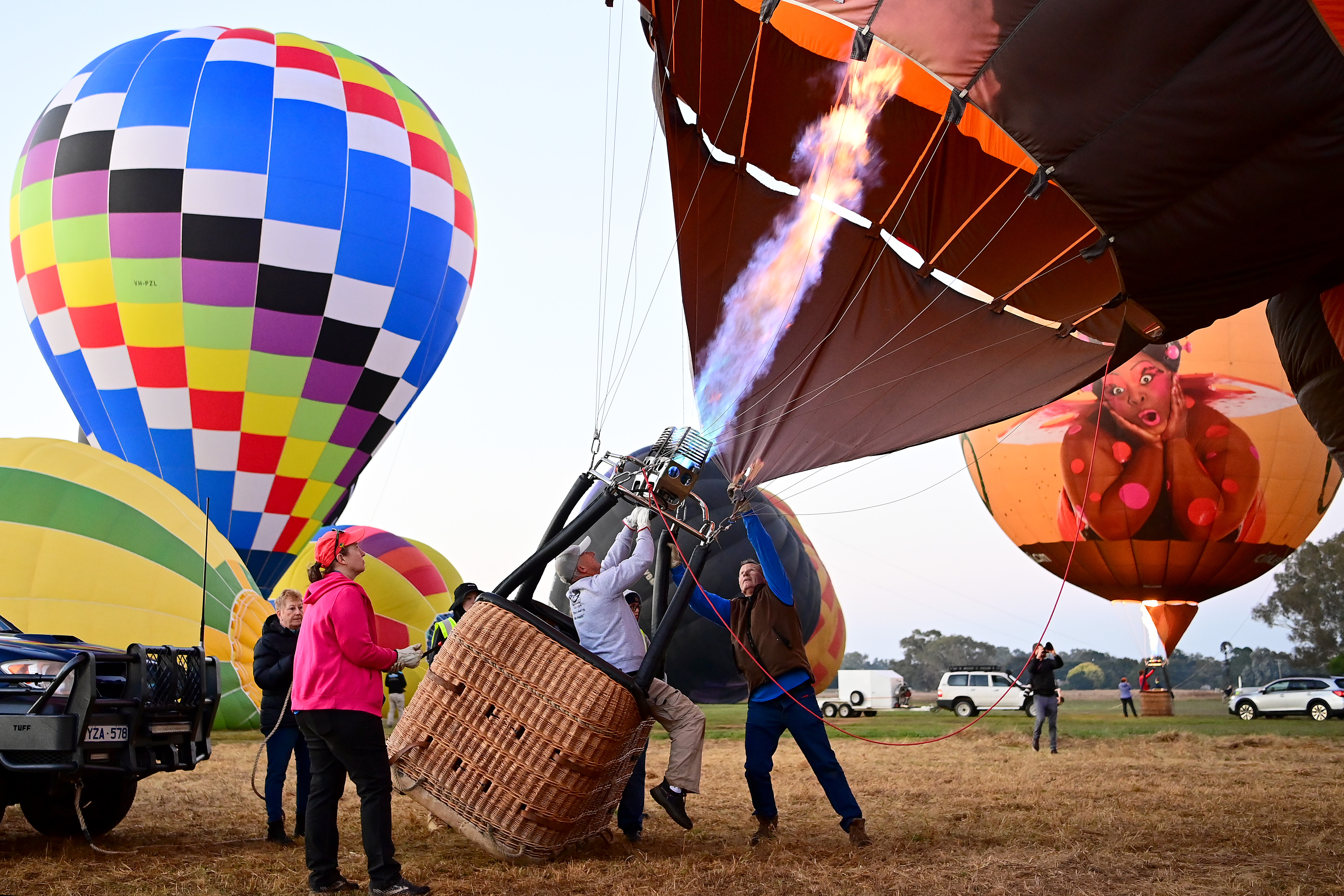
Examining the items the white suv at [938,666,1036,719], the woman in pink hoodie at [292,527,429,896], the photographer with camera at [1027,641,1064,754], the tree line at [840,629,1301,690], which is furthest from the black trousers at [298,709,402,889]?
the tree line at [840,629,1301,690]

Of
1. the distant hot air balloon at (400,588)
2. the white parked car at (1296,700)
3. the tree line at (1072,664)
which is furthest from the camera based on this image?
the tree line at (1072,664)

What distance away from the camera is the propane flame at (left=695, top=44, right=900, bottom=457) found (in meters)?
6.00

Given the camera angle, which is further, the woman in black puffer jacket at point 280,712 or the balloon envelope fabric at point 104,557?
the balloon envelope fabric at point 104,557

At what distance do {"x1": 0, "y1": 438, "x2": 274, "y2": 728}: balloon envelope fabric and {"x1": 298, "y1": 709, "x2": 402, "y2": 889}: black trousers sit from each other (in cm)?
573

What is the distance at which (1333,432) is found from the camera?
5434 millimetres

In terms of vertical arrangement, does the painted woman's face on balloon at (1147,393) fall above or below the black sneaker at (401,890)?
above

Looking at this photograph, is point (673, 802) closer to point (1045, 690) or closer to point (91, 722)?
point (91, 722)

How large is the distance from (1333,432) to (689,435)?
3.21 m

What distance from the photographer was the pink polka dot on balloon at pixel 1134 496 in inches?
655

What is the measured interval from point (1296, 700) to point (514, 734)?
18.9 meters

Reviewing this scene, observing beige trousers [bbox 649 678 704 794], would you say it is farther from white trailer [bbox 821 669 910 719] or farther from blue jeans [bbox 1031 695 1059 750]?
white trailer [bbox 821 669 910 719]

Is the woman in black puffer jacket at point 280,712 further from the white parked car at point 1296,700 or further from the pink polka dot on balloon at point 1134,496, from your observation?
the white parked car at point 1296,700

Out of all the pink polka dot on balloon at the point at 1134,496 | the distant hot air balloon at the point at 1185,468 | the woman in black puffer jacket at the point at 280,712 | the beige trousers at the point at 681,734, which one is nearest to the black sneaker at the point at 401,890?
the beige trousers at the point at 681,734

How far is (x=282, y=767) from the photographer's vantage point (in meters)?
5.26
